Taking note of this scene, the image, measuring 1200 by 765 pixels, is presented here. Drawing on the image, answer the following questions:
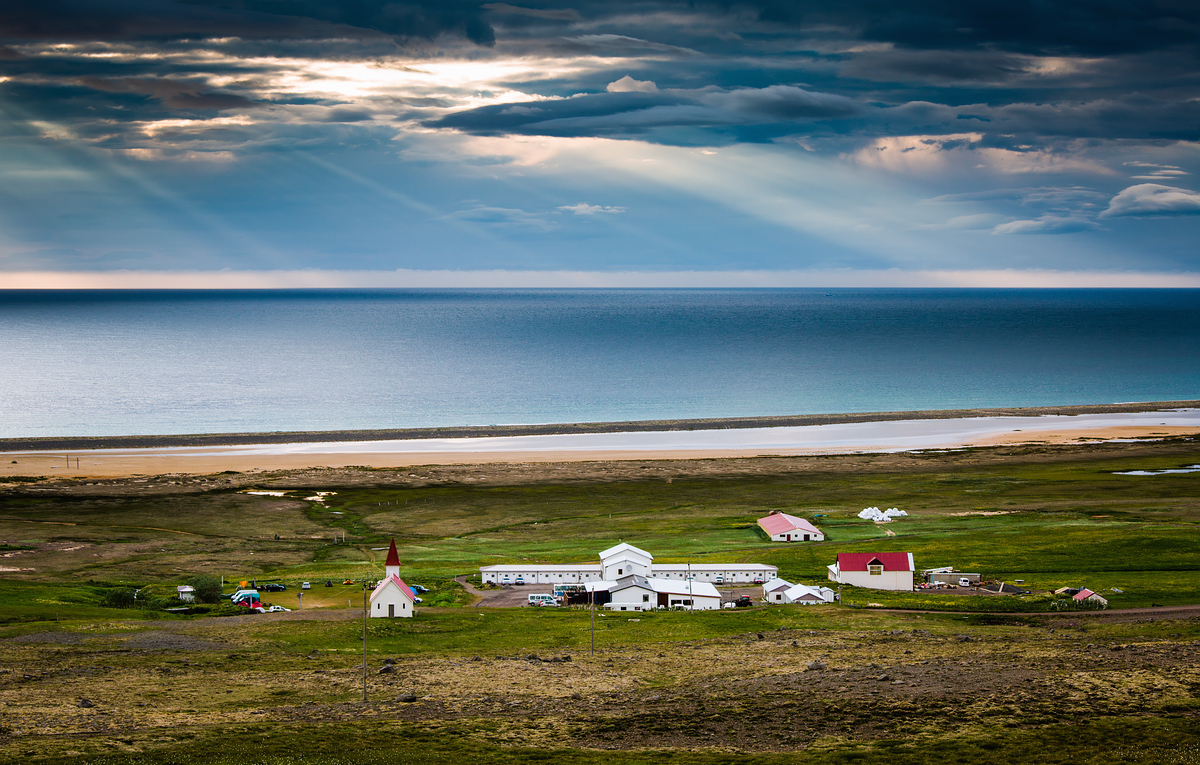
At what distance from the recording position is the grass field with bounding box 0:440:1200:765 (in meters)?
33.3

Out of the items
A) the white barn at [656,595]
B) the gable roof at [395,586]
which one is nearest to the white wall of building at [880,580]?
the white barn at [656,595]

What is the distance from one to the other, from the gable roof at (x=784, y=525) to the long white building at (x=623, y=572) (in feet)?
39.5

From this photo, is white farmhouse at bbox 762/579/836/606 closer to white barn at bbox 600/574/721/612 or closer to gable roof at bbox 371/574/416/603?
white barn at bbox 600/574/721/612

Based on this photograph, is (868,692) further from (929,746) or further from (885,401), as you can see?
(885,401)

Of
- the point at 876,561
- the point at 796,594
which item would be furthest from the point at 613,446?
the point at 796,594

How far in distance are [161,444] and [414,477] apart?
45651 mm

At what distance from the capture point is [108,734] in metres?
33.0

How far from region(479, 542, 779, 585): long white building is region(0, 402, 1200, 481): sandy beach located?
4951 cm

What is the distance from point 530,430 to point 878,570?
83430 millimetres

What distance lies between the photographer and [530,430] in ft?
461

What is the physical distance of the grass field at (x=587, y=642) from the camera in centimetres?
3334

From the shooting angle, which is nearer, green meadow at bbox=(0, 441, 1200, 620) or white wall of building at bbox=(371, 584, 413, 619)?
white wall of building at bbox=(371, 584, 413, 619)

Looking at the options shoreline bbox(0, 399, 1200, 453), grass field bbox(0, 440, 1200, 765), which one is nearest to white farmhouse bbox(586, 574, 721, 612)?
grass field bbox(0, 440, 1200, 765)

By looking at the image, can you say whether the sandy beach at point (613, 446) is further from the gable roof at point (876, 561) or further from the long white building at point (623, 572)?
the gable roof at point (876, 561)
